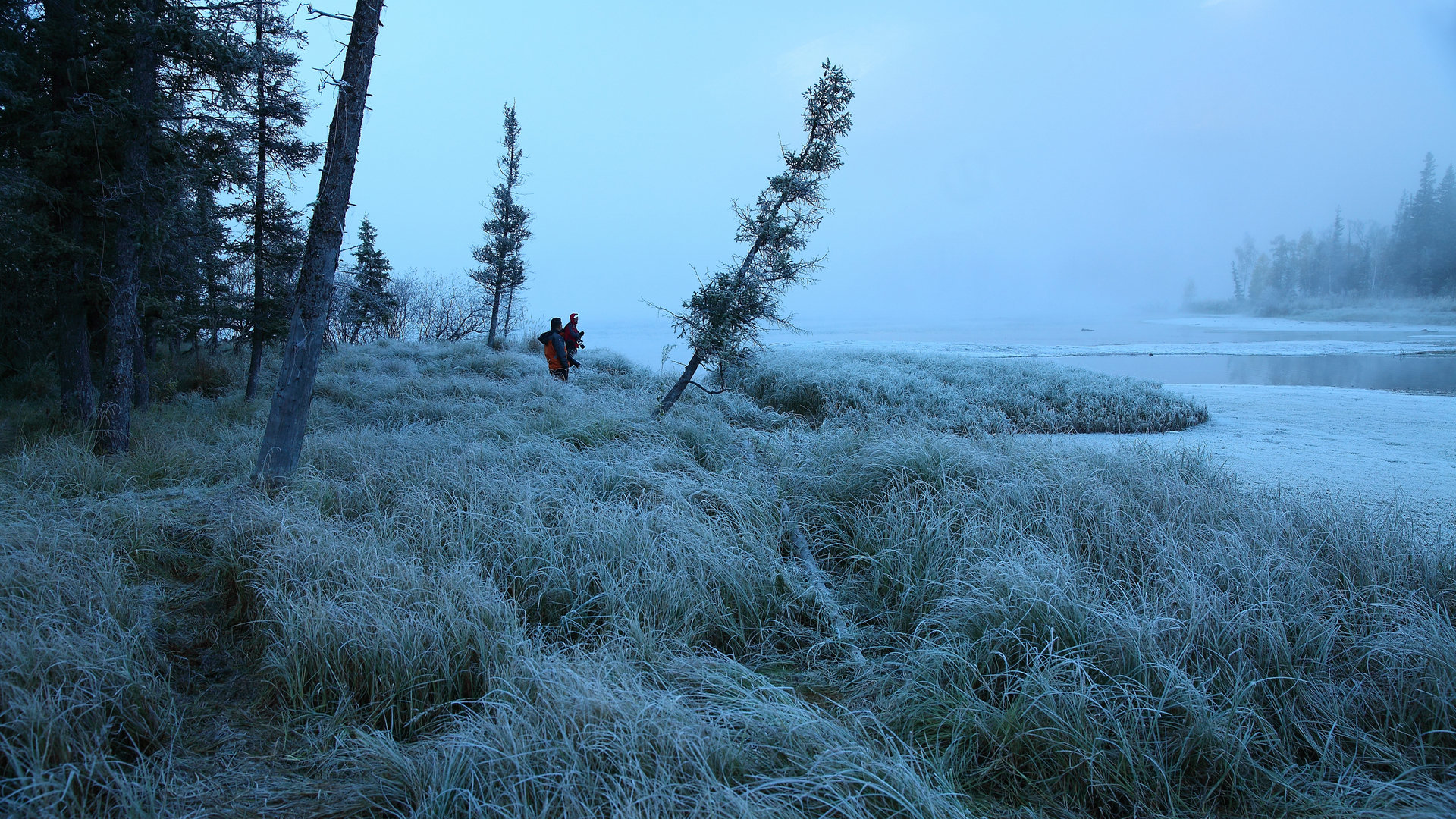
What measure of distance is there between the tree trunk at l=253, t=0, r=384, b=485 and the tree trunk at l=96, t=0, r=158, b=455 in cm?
342

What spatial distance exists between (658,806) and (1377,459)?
10.6 metres

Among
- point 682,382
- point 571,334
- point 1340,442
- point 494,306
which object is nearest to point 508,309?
point 494,306

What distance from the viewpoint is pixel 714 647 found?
3545 millimetres

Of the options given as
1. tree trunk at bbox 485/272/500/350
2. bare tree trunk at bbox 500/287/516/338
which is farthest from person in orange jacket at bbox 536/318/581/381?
bare tree trunk at bbox 500/287/516/338

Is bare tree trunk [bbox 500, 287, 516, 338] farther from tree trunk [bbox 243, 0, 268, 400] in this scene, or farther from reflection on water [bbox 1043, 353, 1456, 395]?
reflection on water [bbox 1043, 353, 1456, 395]

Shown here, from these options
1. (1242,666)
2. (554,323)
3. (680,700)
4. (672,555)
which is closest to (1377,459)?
(1242,666)

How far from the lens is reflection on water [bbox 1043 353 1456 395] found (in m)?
18.5

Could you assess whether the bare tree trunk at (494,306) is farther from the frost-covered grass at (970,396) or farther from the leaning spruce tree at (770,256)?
the leaning spruce tree at (770,256)

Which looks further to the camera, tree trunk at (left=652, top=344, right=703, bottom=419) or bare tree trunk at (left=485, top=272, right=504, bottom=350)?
bare tree trunk at (left=485, top=272, right=504, bottom=350)

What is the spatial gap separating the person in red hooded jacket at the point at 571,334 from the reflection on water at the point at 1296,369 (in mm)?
15447

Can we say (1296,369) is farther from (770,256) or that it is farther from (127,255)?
(127,255)

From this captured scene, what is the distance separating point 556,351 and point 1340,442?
14.3m

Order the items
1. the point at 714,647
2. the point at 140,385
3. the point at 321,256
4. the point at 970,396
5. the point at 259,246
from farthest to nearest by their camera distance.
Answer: the point at 970,396, the point at 259,246, the point at 140,385, the point at 321,256, the point at 714,647

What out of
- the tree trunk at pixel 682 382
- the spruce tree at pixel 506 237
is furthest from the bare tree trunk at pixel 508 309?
the tree trunk at pixel 682 382
